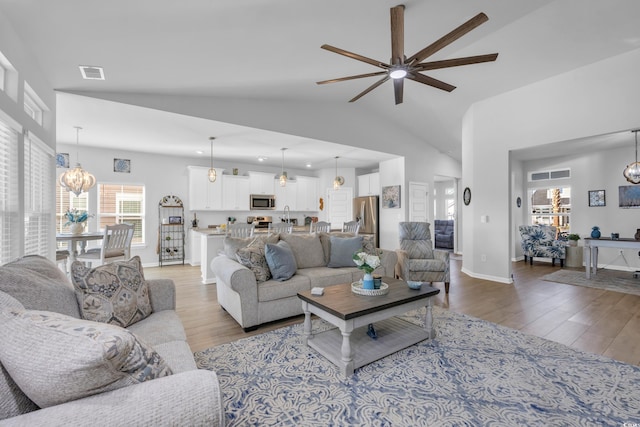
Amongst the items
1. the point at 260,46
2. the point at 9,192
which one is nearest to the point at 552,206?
the point at 260,46

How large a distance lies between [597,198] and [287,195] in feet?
24.2

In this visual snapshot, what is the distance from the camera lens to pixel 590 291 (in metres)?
4.29

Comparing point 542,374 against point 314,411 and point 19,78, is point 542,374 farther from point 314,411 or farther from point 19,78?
point 19,78

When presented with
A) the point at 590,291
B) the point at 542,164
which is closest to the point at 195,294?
the point at 590,291

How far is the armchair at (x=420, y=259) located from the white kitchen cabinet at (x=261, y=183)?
428cm

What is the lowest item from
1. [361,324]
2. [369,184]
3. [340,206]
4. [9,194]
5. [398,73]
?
[361,324]

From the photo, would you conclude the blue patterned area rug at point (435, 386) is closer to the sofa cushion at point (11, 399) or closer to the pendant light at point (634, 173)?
the sofa cushion at point (11, 399)

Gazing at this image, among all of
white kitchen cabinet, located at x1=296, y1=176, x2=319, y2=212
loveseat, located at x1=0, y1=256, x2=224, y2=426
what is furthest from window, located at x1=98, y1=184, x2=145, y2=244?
loveseat, located at x1=0, y1=256, x2=224, y2=426

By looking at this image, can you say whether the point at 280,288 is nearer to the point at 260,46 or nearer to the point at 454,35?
the point at 260,46

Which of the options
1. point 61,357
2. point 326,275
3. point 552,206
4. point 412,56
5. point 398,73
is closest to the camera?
point 61,357

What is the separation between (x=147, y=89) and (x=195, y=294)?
114 inches

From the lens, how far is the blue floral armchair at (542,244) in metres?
6.30

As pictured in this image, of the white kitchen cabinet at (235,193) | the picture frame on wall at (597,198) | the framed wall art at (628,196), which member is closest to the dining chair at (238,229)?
the white kitchen cabinet at (235,193)

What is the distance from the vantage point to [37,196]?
2.97 m
